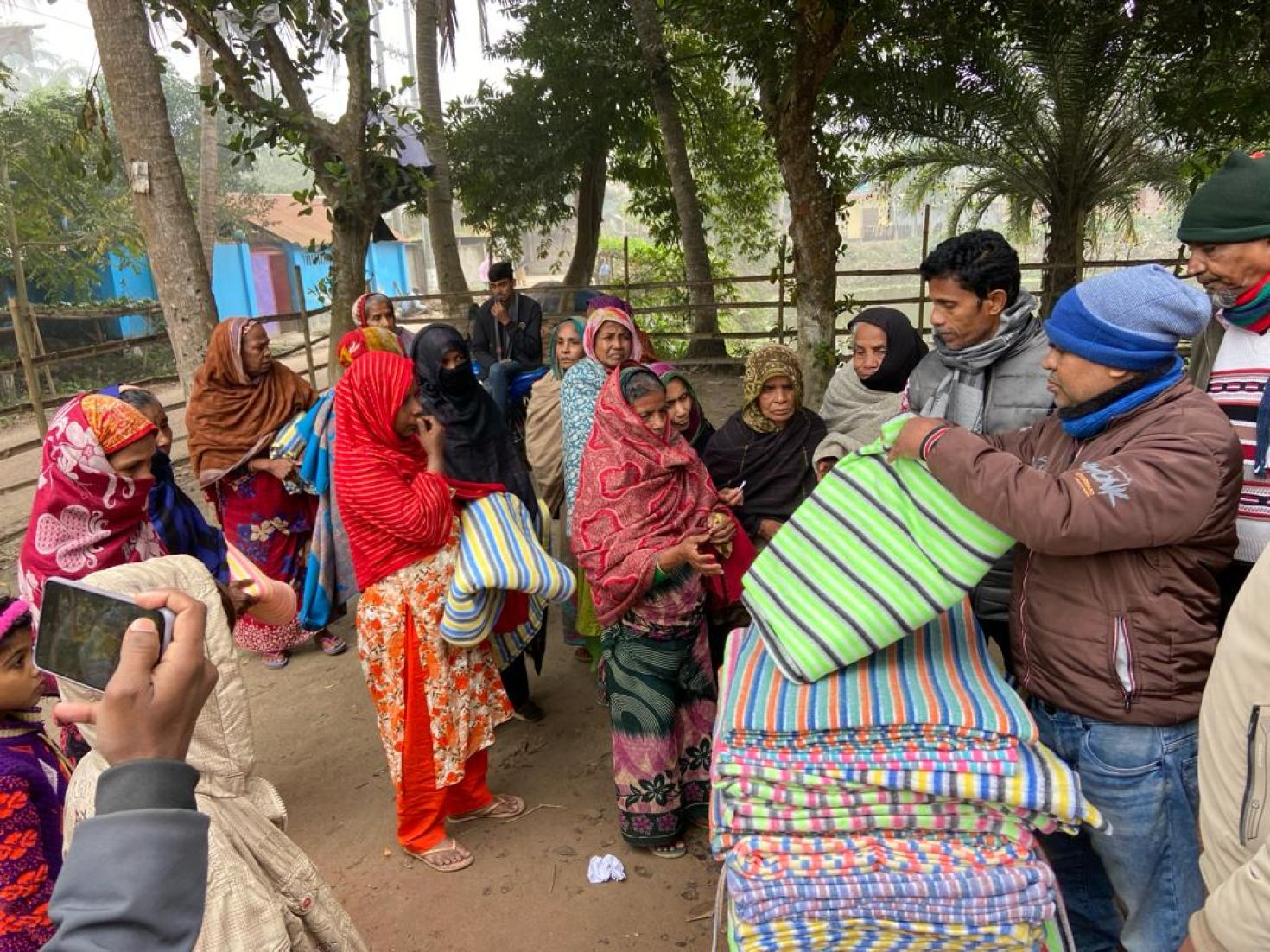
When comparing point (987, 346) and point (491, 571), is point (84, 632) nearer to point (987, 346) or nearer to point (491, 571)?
point (491, 571)

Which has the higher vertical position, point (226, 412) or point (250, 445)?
point (226, 412)

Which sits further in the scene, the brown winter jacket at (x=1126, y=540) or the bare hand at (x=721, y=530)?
the bare hand at (x=721, y=530)

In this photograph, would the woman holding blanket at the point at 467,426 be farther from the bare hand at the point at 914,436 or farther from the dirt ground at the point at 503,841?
the bare hand at the point at 914,436

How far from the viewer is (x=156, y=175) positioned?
4.65m

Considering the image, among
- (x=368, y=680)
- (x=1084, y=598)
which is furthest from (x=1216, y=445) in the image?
(x=368, y=680)

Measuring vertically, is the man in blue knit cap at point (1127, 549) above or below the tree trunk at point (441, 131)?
below

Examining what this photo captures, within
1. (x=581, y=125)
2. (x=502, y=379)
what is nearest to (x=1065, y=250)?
(x=581, y=125)

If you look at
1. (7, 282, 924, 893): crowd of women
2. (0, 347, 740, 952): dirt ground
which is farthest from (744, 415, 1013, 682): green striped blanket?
(0, 347, 740, 952): dirt ground

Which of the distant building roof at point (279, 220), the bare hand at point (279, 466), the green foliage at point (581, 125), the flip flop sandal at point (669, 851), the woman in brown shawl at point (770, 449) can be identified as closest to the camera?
the flip flop sandal at point (669, 851)

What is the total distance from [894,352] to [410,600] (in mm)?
1770

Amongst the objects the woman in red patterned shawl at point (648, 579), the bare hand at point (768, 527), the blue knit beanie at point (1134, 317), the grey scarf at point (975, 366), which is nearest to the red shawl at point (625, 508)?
the woman in red patterned shawl at point (648, 579)

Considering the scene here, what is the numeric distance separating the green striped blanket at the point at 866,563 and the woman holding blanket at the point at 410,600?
133 cm

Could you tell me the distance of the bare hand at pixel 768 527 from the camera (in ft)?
9.59

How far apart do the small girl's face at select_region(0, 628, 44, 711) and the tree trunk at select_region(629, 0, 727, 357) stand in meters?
9.65
